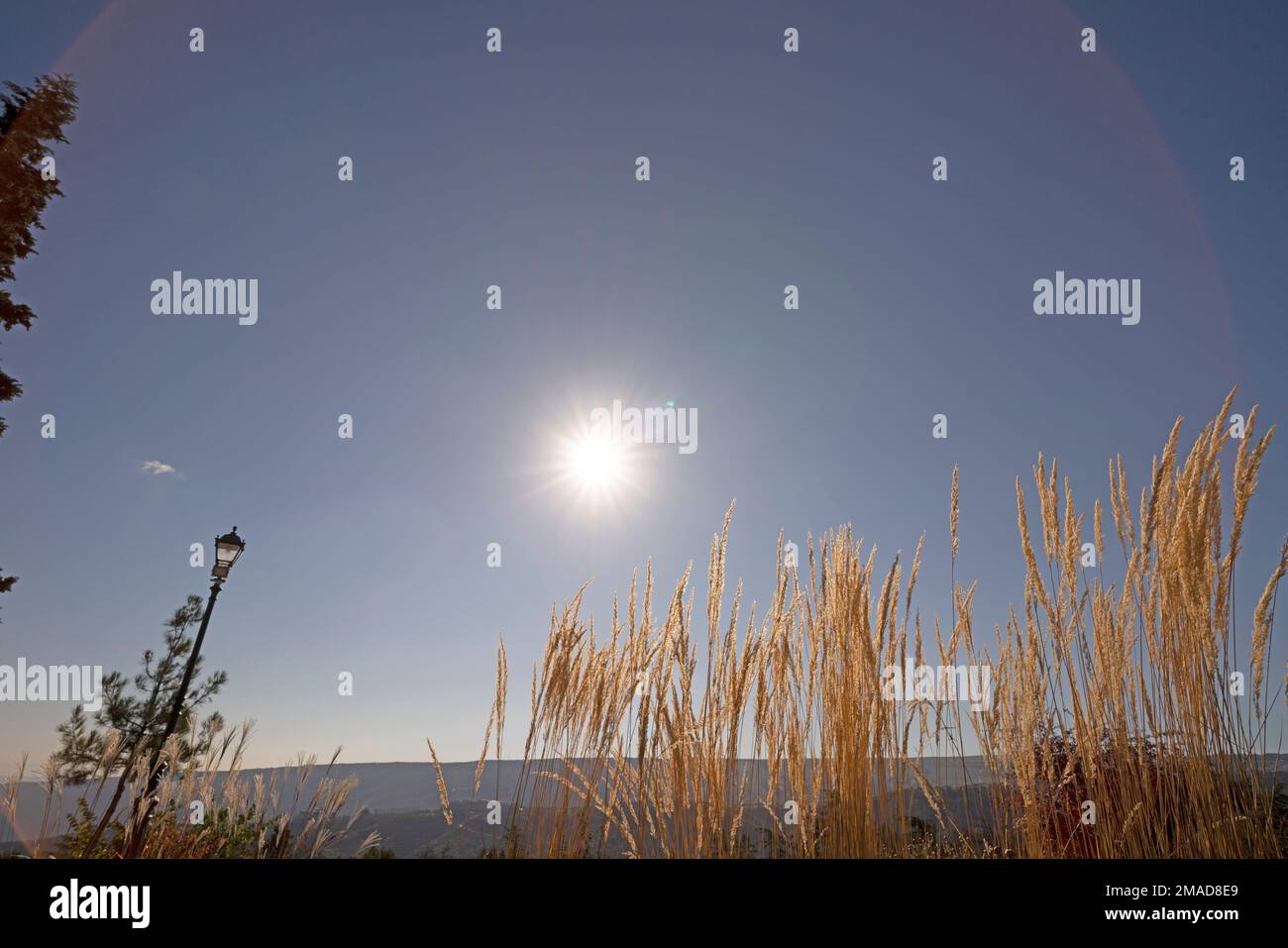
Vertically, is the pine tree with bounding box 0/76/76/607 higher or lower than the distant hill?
higher

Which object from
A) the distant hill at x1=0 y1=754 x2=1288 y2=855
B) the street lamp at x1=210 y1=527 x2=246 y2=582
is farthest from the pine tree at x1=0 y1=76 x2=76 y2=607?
the distant hill at x1=0 y1=754 x2=1288 y2=855

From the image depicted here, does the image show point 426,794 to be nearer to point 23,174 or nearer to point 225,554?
point 225,554

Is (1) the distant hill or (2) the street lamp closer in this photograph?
(1) the distant hill

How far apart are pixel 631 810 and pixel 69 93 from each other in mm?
9479

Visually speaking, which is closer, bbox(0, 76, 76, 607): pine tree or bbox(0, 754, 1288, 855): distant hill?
bbox(0, 754, 1288, 855): distant hill

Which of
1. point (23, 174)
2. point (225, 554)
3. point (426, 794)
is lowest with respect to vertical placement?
point (426, 794)

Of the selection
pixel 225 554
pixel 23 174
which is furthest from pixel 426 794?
pixel 23 174

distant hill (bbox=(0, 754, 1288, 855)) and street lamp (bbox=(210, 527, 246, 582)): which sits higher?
street lamp (bbox=(210, 527, 246, 582))

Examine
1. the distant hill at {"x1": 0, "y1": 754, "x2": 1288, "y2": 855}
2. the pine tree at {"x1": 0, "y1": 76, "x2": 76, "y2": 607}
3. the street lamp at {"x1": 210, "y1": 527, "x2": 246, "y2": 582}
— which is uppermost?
the pine tree at {"x1": 0, "y1": 76, "x2": 76, "y2": 607}

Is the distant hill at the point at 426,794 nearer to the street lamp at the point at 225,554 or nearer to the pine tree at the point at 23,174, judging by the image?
the street lamp at the point at 225,554

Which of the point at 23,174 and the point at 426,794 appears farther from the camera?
the point at 23,174

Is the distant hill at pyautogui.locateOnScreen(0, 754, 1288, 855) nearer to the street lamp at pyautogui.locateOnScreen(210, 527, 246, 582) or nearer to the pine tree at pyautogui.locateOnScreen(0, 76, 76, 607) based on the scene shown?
the street lamp at pyautogui.locateOnScreen(210, 527, 246, 582)

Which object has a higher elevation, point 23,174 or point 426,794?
point 23,174
